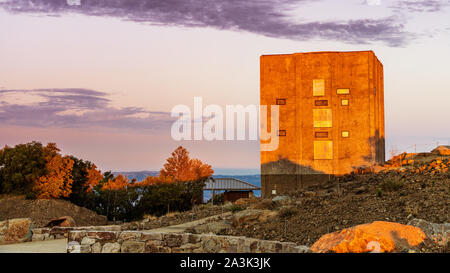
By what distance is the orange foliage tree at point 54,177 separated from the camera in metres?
33.3

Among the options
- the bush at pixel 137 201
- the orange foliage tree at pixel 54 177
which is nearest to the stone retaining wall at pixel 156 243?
the orange foliage tree at pixel 54 177

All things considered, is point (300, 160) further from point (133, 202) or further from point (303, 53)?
point (133, 202)

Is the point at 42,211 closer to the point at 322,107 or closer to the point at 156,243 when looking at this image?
the point at 156,243

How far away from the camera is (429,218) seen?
14414 mm

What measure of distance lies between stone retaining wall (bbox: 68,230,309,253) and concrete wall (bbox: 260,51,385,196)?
2317cm

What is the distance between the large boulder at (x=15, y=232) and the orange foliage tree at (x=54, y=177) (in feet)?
41.8

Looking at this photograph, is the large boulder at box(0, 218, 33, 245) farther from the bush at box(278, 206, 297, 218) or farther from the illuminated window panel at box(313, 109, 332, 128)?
the illuminated window panel at box(313, 109, 332, 128)

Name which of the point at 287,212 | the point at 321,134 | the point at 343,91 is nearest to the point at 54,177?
the point at 321,134

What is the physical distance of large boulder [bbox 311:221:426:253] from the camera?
378 inches

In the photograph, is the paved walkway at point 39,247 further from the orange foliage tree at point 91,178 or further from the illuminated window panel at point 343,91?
the illuminated window panel at point 343,91

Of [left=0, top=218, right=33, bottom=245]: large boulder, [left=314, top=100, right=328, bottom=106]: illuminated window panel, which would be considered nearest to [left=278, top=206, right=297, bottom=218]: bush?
[left=0, top=218, right=33, bottom=245]: large boulder

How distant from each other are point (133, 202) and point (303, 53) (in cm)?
1858

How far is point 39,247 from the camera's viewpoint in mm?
18203

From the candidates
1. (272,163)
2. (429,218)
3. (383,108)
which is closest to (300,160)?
(272,163)
